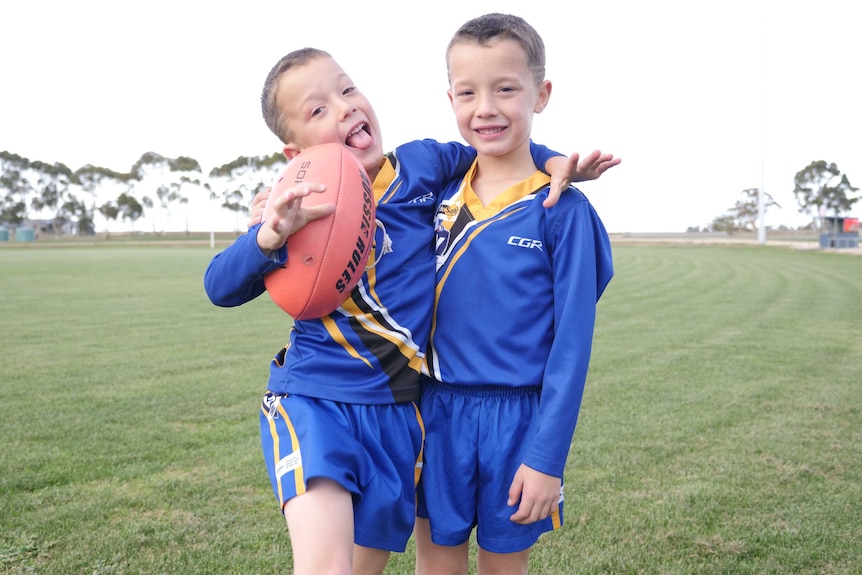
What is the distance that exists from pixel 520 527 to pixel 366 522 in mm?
449

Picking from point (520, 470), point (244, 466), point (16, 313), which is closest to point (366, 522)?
point (520, 470)

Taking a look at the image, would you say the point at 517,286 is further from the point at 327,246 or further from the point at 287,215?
the point at 287,215

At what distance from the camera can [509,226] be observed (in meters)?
2.21

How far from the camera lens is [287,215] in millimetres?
1957

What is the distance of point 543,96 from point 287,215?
2.90ft

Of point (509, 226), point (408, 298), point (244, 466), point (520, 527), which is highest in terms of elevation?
point (509, 226)

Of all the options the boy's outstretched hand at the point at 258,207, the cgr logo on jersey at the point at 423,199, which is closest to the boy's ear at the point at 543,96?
the cgr logo on jersey at the point at 423,199

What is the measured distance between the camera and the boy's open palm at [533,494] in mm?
2045

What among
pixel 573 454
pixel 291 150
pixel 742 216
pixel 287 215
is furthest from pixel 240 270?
pixel 742 216

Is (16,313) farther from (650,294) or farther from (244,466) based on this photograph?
(650,294)

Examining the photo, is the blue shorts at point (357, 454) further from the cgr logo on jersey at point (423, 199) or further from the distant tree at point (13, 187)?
the distant tree at point (13, 187)

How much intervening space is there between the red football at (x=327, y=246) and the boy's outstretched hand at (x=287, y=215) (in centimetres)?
4

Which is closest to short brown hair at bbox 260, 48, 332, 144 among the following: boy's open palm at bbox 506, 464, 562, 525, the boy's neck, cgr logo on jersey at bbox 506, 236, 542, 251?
the boy's neck

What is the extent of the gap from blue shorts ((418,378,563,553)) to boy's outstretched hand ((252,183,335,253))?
65 cm
